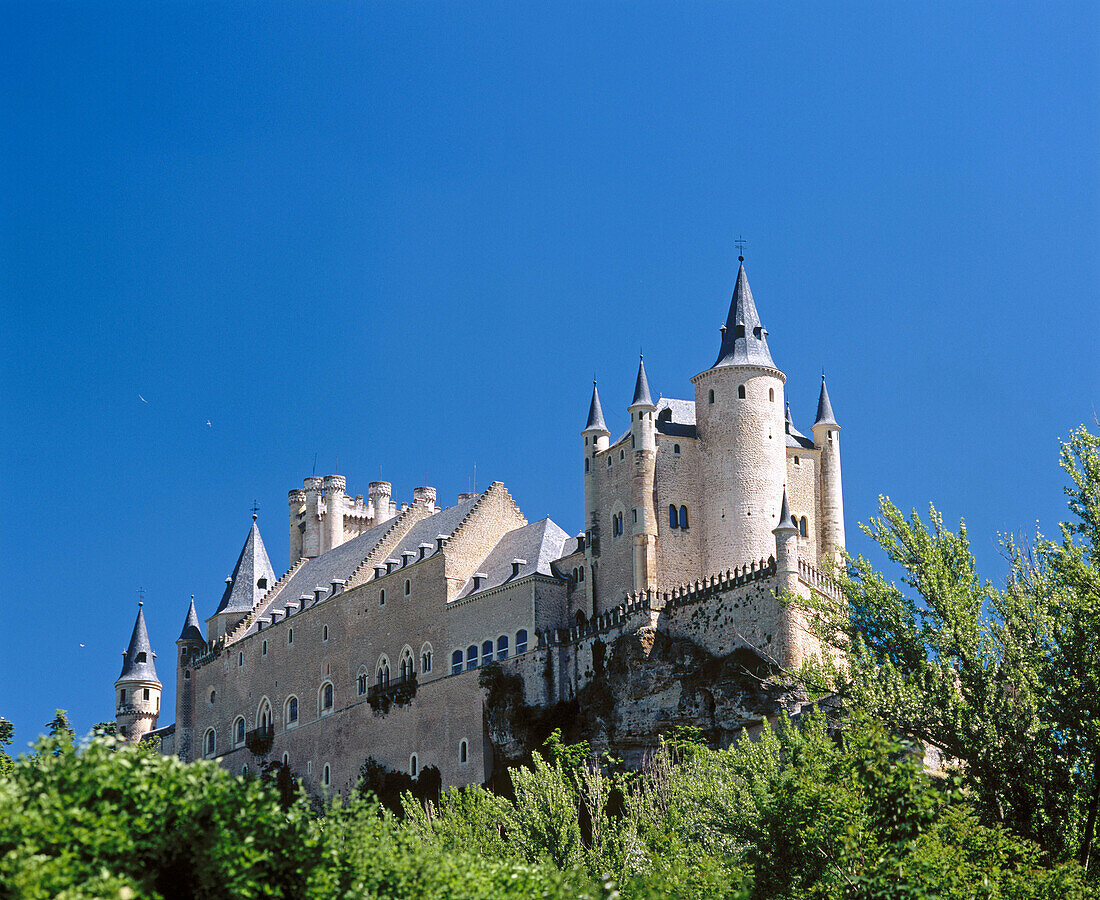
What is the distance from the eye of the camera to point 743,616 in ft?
200

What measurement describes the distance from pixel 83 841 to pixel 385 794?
183 ft

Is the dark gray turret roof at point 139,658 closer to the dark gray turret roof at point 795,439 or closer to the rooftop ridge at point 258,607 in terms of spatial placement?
the rooftop ridge at point 258,607

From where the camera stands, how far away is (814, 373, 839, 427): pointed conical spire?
7106cm

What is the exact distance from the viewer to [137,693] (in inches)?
4525

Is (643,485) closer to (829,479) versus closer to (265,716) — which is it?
(829,479)

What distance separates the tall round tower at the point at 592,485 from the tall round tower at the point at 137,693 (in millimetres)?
55942

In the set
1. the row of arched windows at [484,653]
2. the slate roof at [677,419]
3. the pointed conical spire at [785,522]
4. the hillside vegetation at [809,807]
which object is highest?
the slate roof at [677,419]

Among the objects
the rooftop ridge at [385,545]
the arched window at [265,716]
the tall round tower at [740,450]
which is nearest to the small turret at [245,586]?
the arched window at [265,716]

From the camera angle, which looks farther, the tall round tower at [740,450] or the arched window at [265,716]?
the arched window at [265,716]

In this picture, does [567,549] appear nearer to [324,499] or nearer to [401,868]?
[324,499]

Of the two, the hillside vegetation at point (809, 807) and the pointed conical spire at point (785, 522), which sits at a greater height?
the pointed conical spire at point (785, 522)

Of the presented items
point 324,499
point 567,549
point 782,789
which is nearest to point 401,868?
point 782,789

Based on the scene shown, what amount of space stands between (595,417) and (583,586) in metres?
8.30

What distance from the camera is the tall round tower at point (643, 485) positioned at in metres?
66.6
